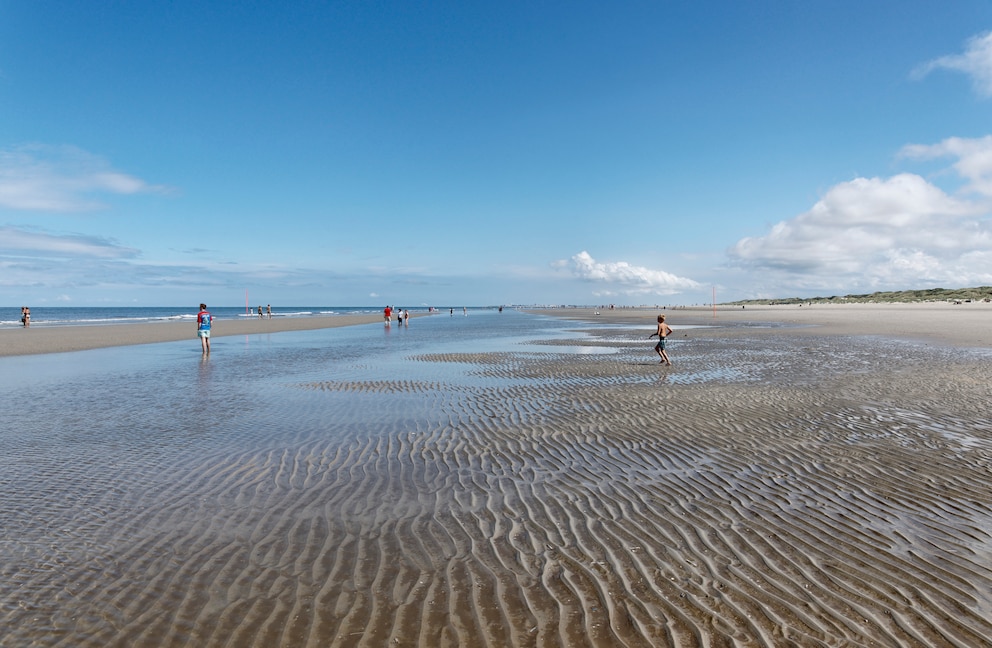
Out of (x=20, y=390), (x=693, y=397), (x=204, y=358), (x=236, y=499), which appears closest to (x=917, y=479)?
(x=693, y=397)

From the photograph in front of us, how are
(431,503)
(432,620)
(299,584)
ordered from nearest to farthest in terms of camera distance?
(432,620) < (299,584) < (431,503)

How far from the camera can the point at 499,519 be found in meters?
6.37

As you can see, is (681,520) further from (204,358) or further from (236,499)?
(204,358)

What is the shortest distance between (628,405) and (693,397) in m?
2.20

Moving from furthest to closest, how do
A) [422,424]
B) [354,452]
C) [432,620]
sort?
[422,424]
[354,452]
[432,620]

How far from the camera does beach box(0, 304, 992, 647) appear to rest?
14.1ft

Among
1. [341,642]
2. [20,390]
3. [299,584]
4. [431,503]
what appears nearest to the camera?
[341,642]

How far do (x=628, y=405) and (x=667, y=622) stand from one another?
950 centimetres

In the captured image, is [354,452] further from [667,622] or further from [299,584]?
[667,622]

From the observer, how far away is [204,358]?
82.1ft

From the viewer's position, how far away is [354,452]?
9.29 meters

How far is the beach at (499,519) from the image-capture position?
4289 millimetres

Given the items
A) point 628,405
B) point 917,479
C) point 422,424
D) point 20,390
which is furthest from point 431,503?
point 20,390

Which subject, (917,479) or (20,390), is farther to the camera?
(20,390)
